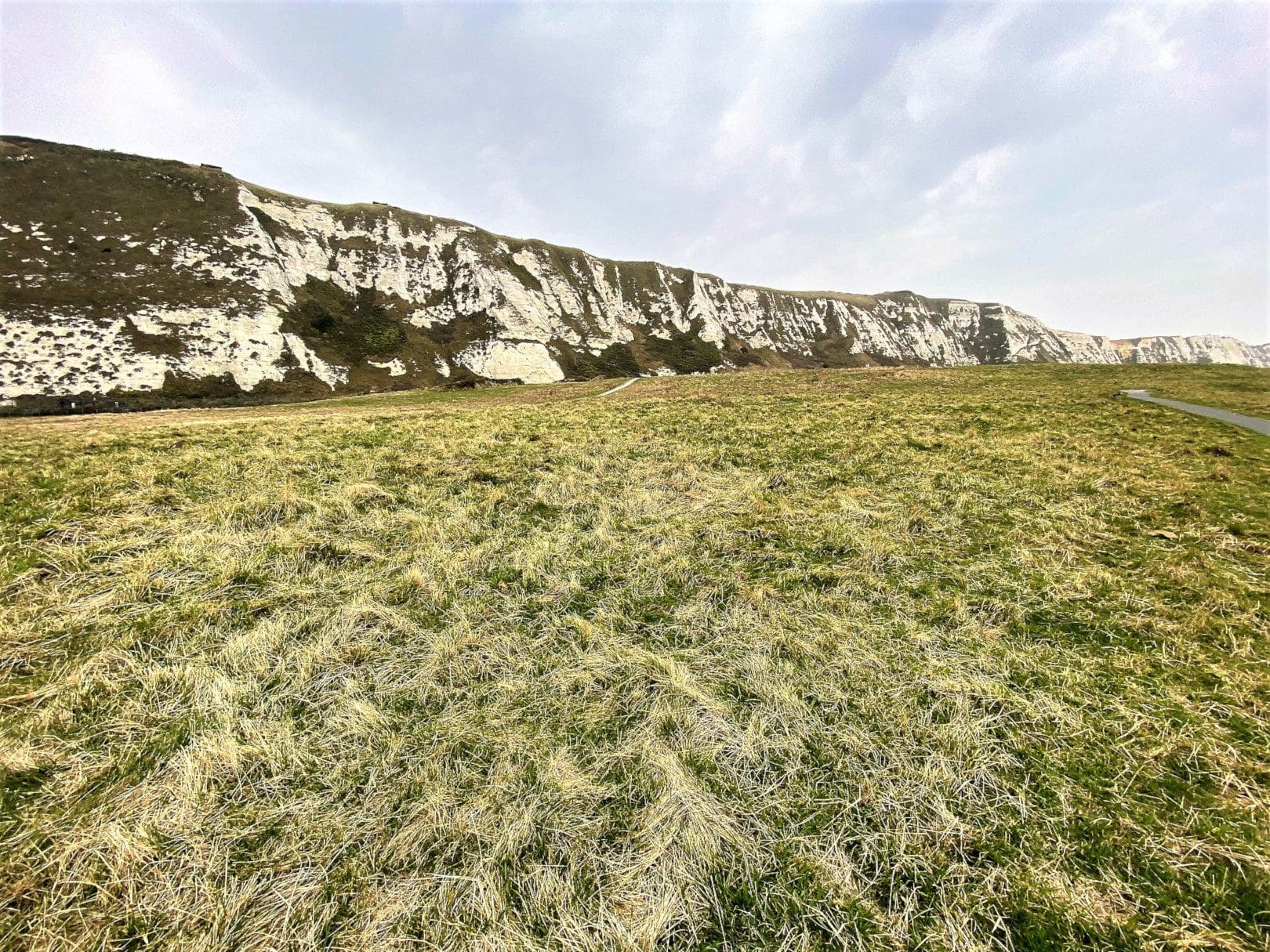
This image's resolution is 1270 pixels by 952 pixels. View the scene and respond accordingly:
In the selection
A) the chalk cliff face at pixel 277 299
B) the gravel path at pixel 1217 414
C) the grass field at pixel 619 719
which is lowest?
the grass field at pixel 619 719

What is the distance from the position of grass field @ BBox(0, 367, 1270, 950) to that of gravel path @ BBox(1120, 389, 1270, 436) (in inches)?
701

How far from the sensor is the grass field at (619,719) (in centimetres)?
335

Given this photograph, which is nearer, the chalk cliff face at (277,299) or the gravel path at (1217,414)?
the gravel path at (1217,414)

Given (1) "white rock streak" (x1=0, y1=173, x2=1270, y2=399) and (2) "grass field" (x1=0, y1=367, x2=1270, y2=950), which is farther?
(1) "white rock streak" (x1=0, y1=173, x2=1270, y2=399)

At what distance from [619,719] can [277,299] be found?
101 meters

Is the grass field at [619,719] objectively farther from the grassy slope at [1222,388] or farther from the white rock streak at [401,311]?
the white rock streak at [401,311]

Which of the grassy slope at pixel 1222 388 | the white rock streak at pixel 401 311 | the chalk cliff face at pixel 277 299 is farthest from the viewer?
the chalk cliff face at pixel 277 299

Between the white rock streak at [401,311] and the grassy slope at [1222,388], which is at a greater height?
the white rock streak at [401,311]

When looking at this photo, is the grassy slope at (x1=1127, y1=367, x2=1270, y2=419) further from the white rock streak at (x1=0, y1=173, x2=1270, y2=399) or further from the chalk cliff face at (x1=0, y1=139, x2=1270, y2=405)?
the chalk cliff face at (x1=0, y1=139, x2=1270, y2=405)

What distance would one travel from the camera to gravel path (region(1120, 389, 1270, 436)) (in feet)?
68.8

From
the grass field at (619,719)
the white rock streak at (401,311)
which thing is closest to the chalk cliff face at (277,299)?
the white rock streak at (401,311)

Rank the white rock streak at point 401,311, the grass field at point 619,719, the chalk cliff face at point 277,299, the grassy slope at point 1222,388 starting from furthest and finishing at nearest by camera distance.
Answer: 1. the chalk cliff face at point 277,299
2. the white rock streak at point 401,311
3. the grassy slope at point 1222,388
4. the grass field at point 619,719

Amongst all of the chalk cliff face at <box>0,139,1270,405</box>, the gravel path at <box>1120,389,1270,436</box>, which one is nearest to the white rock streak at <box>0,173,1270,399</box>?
the chalk cliff face at <box>0,139,1270,405</box>

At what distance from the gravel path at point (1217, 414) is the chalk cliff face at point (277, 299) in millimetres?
83842
